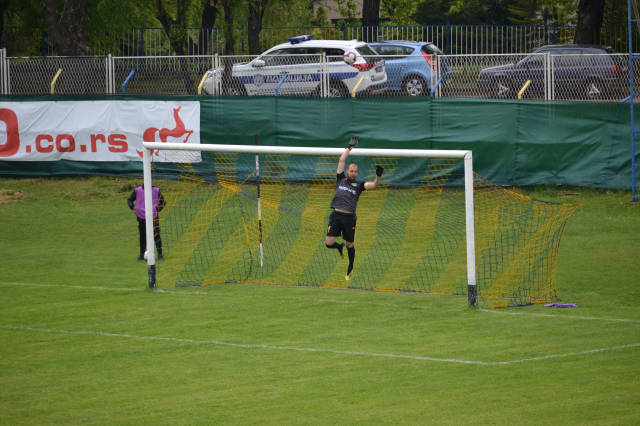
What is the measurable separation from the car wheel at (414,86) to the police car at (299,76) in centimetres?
53

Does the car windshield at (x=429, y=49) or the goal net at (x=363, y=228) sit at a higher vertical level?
the car windshield at (x=429, y=49)

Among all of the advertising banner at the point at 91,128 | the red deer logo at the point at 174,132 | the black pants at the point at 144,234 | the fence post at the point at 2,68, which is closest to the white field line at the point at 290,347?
the black pants at the point at 144,234

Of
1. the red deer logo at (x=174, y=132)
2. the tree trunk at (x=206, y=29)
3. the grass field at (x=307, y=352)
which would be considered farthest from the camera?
the tree trunk at (x=206, y=29)

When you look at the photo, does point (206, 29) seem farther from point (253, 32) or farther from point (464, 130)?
point (464, 130)

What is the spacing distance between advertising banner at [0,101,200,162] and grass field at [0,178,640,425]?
24.4 feet

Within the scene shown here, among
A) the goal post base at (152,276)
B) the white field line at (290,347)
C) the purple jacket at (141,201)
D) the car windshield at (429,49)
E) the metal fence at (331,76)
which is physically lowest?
the white field line at (290,347)

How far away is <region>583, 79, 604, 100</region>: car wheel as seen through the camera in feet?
55.0

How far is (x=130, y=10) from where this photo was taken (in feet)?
89.5

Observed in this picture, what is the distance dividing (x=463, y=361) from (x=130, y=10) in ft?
77.2

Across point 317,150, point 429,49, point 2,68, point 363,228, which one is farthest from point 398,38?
point 317,150

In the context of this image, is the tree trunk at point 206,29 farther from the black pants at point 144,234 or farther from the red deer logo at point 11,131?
the black pants at point 144,234

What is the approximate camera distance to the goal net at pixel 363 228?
1086 cm

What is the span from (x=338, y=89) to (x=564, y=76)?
5.52 metres

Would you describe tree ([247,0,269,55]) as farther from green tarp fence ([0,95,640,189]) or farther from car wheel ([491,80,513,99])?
car wheel ([491,80,513,99])
